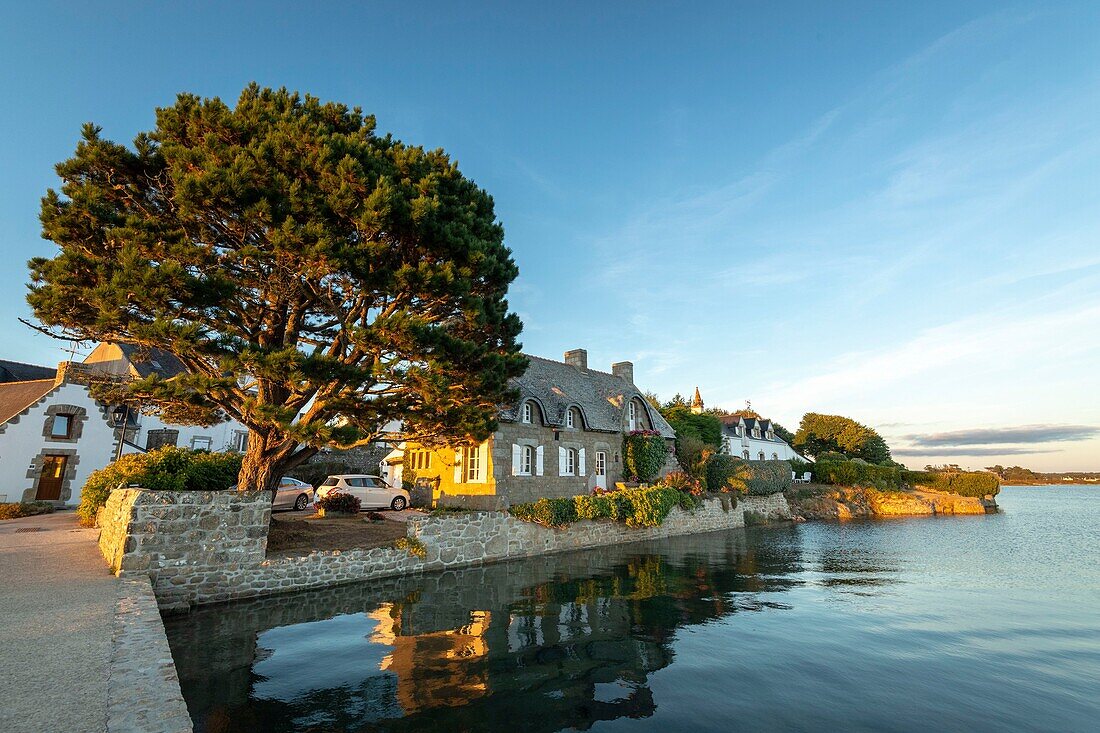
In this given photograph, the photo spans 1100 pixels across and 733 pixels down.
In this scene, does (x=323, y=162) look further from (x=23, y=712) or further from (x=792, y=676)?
(x=792, y=676)

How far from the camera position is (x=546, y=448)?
25.3 meters

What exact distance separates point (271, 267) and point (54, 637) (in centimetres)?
849

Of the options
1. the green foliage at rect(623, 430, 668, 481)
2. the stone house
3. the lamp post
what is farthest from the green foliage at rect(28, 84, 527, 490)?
the green foliage at rect(623, 430, 668, 481)

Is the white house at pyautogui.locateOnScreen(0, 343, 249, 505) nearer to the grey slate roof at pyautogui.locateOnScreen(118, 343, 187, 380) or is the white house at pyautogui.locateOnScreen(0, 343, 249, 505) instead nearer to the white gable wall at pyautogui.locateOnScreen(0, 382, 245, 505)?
the white gable wall at pyautogui.locateOnScreen(0, 382, 245, 505)

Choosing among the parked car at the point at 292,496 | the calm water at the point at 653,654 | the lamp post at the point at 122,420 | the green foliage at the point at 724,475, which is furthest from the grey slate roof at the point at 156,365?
the green foliage at the point at 724,475

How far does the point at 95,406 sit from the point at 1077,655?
121 feet

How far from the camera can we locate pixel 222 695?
23.2 ft

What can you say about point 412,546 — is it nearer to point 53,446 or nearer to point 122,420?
point 122,420

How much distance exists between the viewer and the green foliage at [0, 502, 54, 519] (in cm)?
2031

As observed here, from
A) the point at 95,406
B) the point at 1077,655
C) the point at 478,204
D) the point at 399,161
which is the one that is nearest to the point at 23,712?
the point at 399,161

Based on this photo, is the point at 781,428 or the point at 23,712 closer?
the point at 23,712

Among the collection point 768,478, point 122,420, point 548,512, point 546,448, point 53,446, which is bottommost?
point 548,512

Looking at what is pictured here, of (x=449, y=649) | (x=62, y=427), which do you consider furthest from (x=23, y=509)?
(x=449, y=649)

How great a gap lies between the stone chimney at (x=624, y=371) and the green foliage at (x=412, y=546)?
2112 centimetres
